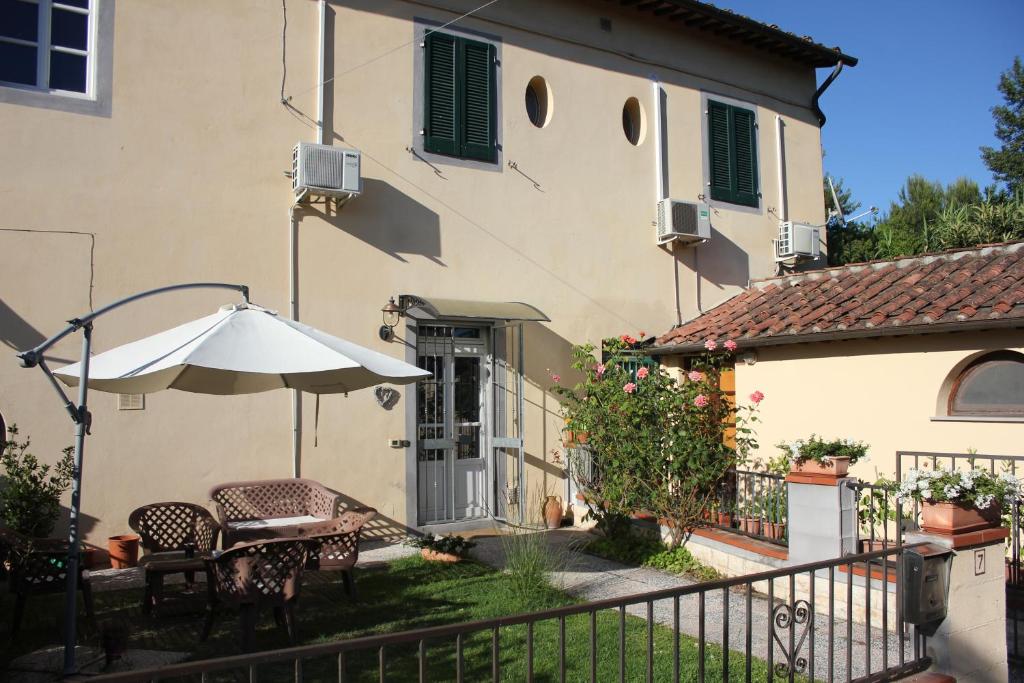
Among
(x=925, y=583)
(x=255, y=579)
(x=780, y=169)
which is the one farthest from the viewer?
(x=780, y=169)

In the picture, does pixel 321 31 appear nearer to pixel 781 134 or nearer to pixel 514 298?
pixel 514 298

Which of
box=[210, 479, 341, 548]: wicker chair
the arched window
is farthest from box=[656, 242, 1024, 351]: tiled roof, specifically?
box=[210, 479, 341, 548]: wicker chair

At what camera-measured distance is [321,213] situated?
29.8 feet

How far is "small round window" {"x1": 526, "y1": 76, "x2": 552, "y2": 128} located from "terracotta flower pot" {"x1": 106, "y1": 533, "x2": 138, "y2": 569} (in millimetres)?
7091

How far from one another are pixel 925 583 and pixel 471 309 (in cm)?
584

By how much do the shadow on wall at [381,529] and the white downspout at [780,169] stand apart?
26.6 feet

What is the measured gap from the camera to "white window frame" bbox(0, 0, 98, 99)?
25.9 ft

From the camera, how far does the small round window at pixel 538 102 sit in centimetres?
1093

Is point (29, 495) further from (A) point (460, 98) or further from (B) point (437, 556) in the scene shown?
(A) point (460, 98)

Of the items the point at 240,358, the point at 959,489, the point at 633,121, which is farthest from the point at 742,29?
the point at 240,358

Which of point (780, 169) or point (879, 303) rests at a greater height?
point (780, 169)

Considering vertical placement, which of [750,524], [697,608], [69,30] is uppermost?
[69,30]

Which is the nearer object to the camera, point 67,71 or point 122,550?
point 122,550

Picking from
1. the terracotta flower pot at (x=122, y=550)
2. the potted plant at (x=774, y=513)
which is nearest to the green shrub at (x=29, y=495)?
the terracotta flower pot at (x=122, y=550)
